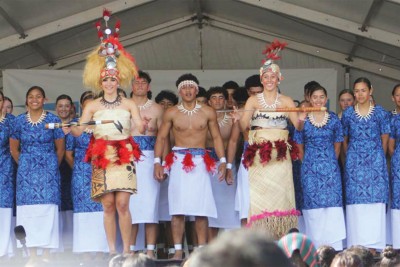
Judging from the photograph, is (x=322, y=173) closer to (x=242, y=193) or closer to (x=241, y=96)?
(x=242, y=193)

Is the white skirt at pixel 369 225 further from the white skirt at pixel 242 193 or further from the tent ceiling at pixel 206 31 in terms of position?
the tent ceiling at pixel 206 31

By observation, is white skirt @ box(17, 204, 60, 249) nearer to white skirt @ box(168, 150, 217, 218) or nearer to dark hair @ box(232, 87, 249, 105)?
white skirt @ box(168, 150, 217, 218)

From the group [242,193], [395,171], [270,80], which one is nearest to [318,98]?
[270,80]

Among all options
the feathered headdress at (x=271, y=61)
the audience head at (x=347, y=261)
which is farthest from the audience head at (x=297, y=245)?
the feathered headdress at (x=271, y=61)

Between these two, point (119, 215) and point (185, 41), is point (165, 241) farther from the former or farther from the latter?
point (185, 41)

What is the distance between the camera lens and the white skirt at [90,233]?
22.1 feet

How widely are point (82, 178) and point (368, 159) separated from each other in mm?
2475

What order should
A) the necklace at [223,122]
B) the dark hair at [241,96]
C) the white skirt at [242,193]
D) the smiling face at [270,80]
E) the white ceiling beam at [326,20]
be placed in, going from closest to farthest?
the smiling face at [270,80]
the white skirt at [242,193]
the necklace at [223,122]
the dark hair at [241,96]
the white ceiling beam at [326,20]

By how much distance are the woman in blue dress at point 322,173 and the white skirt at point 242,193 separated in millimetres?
495

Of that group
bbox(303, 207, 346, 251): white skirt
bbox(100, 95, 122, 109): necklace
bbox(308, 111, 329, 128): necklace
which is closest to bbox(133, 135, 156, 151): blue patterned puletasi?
bbox(100, 95, 122, 109): necklace

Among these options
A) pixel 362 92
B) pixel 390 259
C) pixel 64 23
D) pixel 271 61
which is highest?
pixel 64 23

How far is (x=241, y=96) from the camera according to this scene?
7.40 meters

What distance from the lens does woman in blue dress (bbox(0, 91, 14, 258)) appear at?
21.4 ft

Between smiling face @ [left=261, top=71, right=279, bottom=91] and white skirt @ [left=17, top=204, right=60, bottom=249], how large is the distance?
6.81ft
